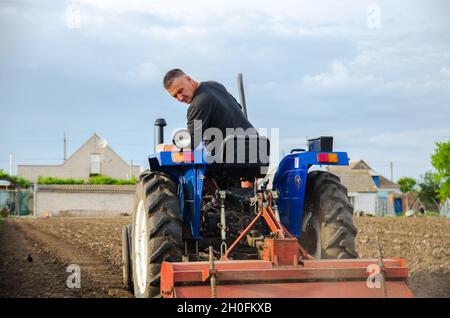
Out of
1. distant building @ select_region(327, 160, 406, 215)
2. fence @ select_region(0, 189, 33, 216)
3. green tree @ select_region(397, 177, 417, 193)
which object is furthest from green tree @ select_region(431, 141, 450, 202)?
fence @ select_region(0, 189, 33, 216)

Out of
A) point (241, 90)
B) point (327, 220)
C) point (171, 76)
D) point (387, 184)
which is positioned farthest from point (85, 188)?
point (327, 220)

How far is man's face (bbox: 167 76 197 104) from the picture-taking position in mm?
5688

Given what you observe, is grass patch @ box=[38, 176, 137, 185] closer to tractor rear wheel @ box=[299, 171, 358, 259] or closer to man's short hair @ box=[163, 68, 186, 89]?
man's short hair @ box=[163, 68, 186, 89]

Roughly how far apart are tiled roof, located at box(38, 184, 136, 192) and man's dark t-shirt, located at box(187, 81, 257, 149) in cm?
4244

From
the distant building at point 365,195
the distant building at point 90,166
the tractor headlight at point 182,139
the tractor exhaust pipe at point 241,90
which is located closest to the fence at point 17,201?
the distant building at point 90,166

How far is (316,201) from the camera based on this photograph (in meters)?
5.62

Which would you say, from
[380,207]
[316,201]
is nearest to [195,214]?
[316,201]

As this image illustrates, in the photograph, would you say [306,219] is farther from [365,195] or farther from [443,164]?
[365,195]

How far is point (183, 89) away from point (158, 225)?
1.36 meters

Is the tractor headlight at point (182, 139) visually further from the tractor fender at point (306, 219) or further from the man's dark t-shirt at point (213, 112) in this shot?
the tractor fender at point (306, 219)

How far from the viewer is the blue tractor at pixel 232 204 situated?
508 centimetres
